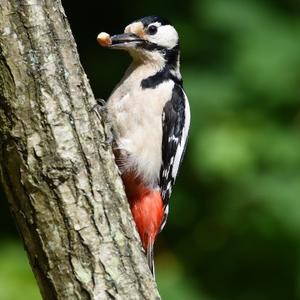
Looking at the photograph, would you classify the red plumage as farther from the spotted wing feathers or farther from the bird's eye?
the bird's eye

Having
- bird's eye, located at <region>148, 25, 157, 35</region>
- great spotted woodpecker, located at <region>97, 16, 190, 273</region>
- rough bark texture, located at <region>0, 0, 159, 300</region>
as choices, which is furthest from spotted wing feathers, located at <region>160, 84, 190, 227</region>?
rough bark texture, located at <region>0, 0, 159, 300</region>

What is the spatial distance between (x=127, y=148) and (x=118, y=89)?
328 millimetres

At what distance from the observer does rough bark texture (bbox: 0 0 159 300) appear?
295 cm

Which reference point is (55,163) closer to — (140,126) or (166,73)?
(140,126)

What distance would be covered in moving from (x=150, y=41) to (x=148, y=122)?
532mm

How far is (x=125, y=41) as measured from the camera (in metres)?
4.29

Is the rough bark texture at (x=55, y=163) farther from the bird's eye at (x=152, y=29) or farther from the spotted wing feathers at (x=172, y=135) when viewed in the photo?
the bird's eye at (x=152, y=29)

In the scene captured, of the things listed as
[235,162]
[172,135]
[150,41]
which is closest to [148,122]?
[172,135]

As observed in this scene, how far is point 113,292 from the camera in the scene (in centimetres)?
310

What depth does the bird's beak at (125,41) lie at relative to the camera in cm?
422

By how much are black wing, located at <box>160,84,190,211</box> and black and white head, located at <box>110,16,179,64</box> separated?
0.22 meters

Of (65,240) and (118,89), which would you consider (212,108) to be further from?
(65,240)

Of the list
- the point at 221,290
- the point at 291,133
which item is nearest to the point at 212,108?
the point at 291,133

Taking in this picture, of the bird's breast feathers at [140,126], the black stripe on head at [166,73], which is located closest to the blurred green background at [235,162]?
the black stripe on head at [166,73]
